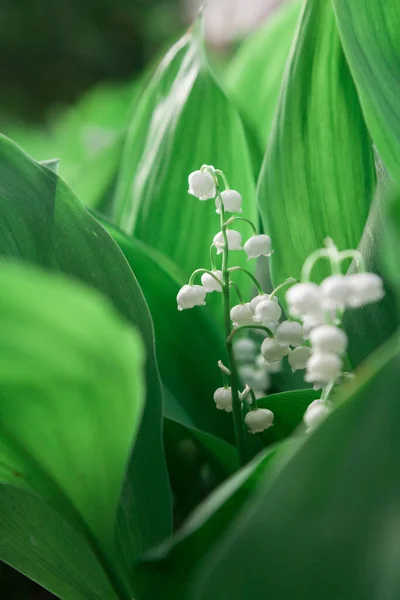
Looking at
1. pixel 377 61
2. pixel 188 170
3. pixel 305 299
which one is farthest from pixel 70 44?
pixel 305 299

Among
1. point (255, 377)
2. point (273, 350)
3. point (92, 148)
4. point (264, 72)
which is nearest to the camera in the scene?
point (273, 350)

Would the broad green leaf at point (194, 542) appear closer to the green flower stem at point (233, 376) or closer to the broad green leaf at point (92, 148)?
the green flower stem at point (233, 376)

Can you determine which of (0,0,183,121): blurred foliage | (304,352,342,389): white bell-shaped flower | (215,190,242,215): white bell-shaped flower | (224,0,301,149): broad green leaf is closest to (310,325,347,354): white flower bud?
(304,352,342,389): white bell-shaped flower

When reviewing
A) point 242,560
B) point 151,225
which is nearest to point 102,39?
point 151,225

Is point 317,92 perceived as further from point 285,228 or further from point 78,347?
point 78,347

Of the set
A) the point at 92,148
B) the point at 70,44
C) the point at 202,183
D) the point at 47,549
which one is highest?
the point at 70,44

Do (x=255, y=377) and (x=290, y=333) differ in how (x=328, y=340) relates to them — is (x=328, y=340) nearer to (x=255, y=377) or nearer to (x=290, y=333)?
(x=290, y=333)

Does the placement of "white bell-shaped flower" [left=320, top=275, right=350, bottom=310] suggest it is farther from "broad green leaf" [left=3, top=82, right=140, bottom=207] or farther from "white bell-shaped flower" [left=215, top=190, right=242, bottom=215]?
"broad green leaf" [left=3, top=82, right=140, bottom=207]
